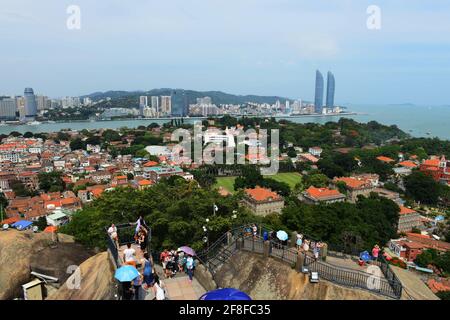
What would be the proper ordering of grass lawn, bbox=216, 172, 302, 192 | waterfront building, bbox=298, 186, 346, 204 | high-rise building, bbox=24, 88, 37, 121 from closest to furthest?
waterfront building, bbox=298, 186, 346, 204 < grass lawn, bbox=216, 172, 302, 192 < high-rise building, bbox=24, 88, 37, 121

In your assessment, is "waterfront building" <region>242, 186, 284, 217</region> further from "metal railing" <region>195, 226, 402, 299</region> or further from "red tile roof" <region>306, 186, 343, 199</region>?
"metal railing" <region>195, 226, 402, 299</region>

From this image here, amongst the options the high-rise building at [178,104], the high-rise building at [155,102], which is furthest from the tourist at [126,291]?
the high-rise building at [155,102]

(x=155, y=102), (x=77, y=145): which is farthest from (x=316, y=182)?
(x=155, y=102)

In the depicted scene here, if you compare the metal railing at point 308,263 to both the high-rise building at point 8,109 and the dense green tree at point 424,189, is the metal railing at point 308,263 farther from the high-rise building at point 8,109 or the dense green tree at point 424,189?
the high-rise building at point 8,109

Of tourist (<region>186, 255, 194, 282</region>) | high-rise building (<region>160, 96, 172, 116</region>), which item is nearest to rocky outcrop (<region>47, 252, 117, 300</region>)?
tourist (<region>186, 255, 194, 282</region>)

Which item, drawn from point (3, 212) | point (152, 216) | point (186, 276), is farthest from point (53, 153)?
point (186, 276)
